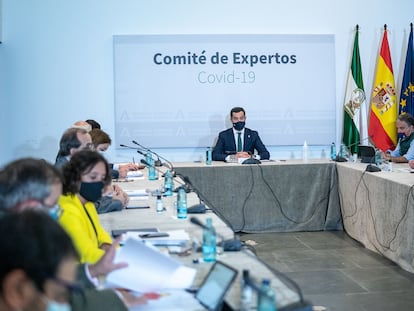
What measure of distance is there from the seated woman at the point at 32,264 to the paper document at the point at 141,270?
0.80 metres

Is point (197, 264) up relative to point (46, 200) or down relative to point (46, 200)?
down

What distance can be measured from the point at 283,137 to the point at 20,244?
618 cm

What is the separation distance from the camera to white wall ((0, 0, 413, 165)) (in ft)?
22.4

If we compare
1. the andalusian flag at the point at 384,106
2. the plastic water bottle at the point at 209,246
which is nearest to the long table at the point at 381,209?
the andalusian flag at the point at 384,106

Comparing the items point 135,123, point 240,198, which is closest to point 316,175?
point 240,198

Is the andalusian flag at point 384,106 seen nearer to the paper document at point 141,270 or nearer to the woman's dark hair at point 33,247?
the paper document at point 141,270

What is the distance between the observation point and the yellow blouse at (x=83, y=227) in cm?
226

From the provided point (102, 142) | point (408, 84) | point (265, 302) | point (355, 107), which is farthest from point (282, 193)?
point (265, 302)

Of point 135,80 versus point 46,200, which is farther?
point 135,80

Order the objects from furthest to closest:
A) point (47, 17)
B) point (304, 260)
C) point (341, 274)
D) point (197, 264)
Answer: point (47, 17), point (304, 260), point (341, 274), point (197, 264)

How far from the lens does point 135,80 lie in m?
6.90

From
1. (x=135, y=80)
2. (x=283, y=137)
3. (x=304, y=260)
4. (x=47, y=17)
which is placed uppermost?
(x=47, y=17)

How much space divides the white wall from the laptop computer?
5.18 meters

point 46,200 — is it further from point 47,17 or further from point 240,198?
point 47,17
